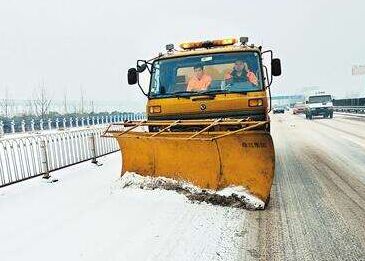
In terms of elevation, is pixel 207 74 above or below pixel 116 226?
above

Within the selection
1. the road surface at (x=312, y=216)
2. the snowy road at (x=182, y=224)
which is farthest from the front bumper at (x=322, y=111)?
the snowy road at (x=182, y=224)

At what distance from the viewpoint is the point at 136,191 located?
21.0 feet

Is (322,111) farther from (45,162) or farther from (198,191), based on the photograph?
(198,191)

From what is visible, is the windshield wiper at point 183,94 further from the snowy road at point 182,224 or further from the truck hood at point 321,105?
the truck hood at point 321,105

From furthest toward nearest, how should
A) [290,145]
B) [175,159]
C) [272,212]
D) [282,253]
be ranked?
[290,145] → [175,159] → [272,212] → [282,253]

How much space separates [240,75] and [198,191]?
221 cm

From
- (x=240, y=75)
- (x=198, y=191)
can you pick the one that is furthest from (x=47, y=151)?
(x=240, y=75)

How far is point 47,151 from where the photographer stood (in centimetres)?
959

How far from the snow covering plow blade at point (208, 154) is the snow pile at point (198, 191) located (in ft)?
0.26

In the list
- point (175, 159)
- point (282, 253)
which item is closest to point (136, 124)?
point (175, 159)

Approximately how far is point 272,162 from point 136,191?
2380 mm

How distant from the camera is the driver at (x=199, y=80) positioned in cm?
679

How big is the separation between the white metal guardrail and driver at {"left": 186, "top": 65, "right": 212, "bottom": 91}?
2410 millimetres

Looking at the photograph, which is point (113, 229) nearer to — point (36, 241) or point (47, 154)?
point (36, 241)
